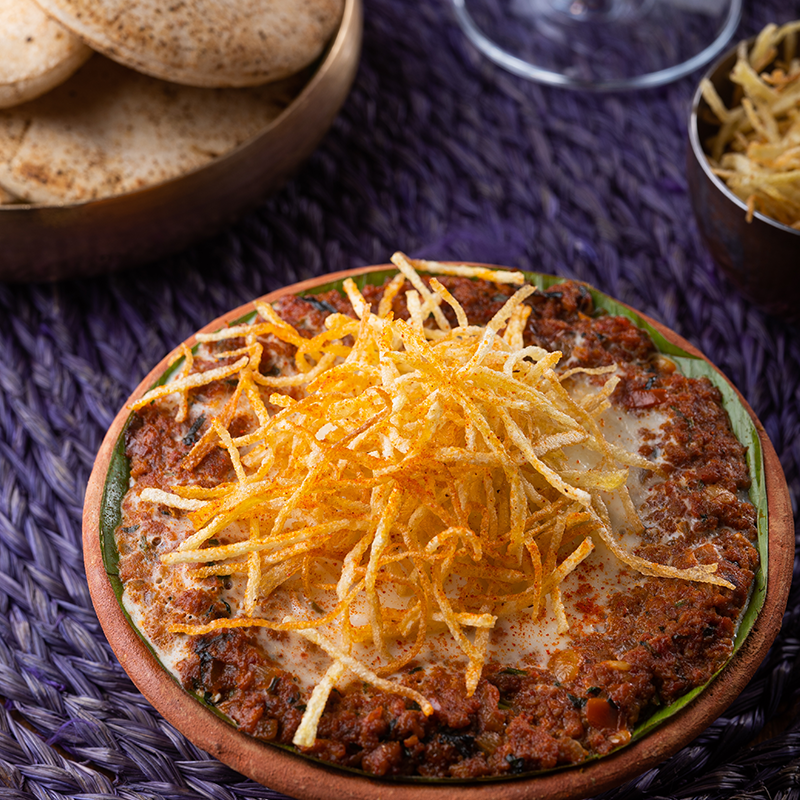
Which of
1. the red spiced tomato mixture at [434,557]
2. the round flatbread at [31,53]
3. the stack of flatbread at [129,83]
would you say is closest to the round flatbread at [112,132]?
the stack of flatbread at [129,83]

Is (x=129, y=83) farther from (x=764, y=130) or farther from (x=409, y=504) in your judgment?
(x=764, y=130)

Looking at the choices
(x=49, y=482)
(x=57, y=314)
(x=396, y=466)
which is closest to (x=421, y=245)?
(x=57, y=314)

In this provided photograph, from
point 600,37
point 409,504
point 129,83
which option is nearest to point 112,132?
point 129,83

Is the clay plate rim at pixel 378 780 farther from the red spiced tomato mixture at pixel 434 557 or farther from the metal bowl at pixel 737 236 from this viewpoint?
the metal bowl at pixel 737 236

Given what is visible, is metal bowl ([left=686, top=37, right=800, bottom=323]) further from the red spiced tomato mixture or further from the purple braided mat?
the red spiced tomato mixture

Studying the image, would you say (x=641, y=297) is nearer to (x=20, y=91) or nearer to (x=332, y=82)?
(x=332, y=82)
